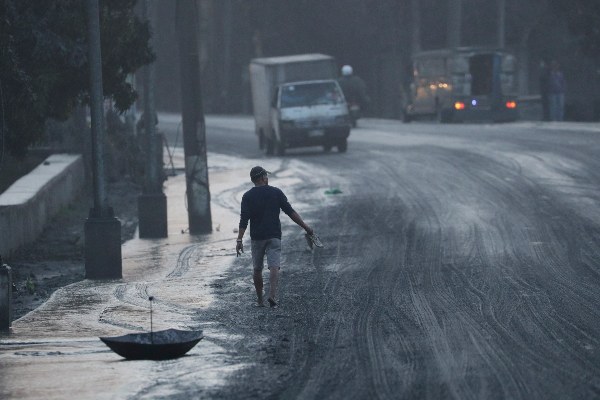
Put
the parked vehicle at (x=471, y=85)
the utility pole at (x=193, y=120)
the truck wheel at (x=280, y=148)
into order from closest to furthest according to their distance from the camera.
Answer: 1. the utility pole at (x=193, y=120)
2. the truck wheel at (x=280, y=148)
3. the parked vehicle at (x=471, y=85)

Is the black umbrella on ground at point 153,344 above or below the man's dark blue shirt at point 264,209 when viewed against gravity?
below

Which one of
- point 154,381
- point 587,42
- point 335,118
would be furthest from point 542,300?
point 587,42

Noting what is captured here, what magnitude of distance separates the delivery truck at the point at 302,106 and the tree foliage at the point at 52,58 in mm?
17562

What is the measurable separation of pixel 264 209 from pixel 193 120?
29.1 ft

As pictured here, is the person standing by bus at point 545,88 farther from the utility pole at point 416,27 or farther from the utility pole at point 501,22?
the utility pole at point 416,27

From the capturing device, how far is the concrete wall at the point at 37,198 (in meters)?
19.7

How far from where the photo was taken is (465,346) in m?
11.9

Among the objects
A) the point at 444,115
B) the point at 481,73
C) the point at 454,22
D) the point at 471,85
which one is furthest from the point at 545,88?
the point at 454,22

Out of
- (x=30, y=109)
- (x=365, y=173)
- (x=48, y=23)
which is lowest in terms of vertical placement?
(x=365, y=173)

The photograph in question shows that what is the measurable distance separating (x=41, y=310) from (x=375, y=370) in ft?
18.4

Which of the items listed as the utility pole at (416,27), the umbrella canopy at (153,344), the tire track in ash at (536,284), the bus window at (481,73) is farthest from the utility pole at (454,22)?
the umbrella canopy at (153,344)

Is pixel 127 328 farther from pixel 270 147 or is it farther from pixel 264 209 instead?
pixel 270 147

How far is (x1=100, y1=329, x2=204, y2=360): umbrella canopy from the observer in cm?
1155

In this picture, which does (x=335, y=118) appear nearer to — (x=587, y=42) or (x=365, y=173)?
(x=365, y=173)
